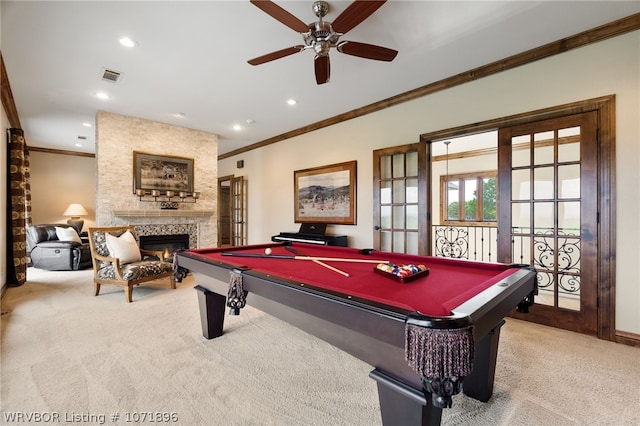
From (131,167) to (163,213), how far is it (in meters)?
Answer: 0.92

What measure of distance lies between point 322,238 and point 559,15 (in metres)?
3.58

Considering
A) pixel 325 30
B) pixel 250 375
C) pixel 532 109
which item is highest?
pixel 325 30

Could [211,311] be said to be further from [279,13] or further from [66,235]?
[66,235]

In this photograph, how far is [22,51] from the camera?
2.88 metres

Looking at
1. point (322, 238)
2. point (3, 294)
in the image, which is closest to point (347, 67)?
point (322, 238)

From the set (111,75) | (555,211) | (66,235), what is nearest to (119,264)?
(111,75)

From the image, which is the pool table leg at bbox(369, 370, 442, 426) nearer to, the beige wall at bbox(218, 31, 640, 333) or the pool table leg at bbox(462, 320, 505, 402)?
the pool table leg at bbox(462, 320, 505, 402)

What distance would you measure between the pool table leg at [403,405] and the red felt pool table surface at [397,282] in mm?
307

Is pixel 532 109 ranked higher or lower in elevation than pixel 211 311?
higher

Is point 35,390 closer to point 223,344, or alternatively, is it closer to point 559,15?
point 223,344

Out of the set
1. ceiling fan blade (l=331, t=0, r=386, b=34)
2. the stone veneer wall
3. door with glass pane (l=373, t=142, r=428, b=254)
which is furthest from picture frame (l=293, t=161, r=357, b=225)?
ceiling fan blade (l=331, t=0, r=386, b=34)

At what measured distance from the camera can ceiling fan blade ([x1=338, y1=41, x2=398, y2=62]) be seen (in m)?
2.24

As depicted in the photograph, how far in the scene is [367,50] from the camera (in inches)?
90.7

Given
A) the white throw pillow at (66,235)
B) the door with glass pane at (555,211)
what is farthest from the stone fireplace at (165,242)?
the door with glass pane at (555,211)
